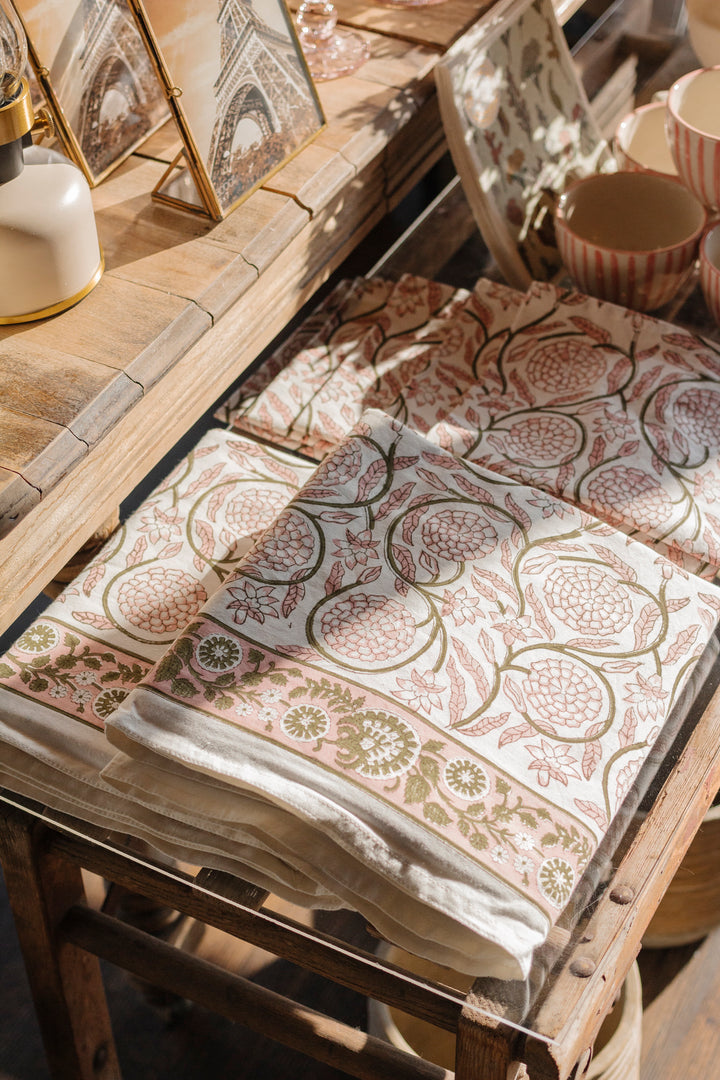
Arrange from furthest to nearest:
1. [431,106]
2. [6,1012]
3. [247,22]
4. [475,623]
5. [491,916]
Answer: [6,1012], [431,106], [247,22], [475,623], [491,916]

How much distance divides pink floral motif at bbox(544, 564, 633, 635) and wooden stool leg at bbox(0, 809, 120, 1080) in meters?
0.43

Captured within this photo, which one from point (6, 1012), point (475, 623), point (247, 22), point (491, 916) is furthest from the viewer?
point (6, 1012)

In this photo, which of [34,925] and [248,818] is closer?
[248,818]

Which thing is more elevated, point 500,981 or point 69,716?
point 69,716

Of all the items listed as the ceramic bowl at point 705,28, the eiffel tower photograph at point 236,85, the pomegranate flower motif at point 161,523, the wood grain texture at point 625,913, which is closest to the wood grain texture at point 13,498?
the pomegranate flower motif at point 161,523

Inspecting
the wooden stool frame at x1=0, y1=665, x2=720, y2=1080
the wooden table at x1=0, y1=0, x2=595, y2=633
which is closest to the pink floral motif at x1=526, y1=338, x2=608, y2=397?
the wooden table at x1=0, y1=0, x2=595, y2=633

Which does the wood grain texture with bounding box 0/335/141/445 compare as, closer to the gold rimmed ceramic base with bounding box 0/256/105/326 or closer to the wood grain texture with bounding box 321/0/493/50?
the gold rimmed ceramic base with bounding box 0/256/105/326

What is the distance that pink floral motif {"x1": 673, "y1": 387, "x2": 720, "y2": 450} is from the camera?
34.7 inches

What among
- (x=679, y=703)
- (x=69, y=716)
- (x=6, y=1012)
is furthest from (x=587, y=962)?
(x=6, y=1012)

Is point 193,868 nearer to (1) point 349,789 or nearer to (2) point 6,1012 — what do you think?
(1) point 349,789

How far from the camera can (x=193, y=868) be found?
0.73 metres

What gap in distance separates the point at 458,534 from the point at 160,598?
0.24 metres

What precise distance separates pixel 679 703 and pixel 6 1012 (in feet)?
3.10

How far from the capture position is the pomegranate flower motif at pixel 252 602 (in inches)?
26.2
